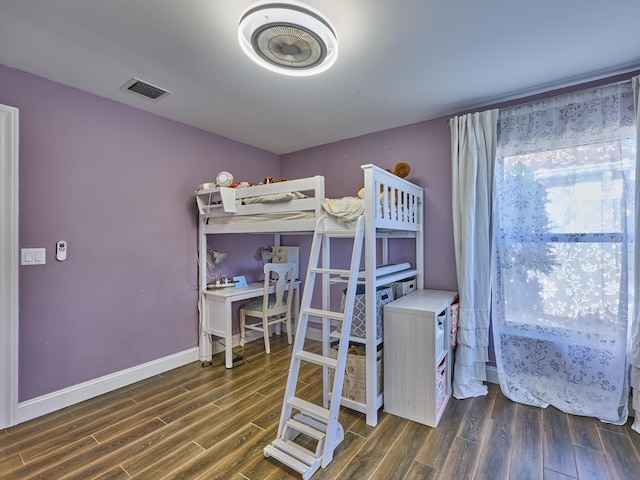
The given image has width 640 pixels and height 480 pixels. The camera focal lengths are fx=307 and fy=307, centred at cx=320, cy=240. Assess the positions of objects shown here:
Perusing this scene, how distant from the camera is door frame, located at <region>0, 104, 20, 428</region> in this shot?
1.98 meters

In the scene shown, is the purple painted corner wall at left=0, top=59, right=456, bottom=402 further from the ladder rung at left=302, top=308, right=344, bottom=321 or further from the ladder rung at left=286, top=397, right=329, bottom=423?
the ladder rung at left=286, top=397, right=329, bottom=423

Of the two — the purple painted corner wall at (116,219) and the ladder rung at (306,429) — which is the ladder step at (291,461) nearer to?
the ladder rung at (306,429)

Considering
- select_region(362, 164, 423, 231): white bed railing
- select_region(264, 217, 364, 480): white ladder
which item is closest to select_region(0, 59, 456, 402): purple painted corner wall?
select_region(362, 164, 423, 231): white bed railing

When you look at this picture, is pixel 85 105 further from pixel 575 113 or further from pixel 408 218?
pixel 575 113

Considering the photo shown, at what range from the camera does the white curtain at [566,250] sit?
2035mm

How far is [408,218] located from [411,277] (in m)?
0.59

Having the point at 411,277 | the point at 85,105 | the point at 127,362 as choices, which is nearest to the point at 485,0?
the point at 411,277

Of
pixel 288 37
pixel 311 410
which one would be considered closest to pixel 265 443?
pixel 311 410

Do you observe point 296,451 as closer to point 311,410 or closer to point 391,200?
point 311,410

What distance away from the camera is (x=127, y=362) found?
8.48 ft

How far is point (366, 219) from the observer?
2.01 m

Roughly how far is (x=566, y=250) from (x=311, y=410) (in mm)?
2077

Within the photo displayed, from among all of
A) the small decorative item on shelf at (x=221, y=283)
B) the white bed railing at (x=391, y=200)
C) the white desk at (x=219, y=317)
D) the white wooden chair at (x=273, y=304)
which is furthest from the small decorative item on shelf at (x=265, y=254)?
the white bed railing at (x=391, y=200)

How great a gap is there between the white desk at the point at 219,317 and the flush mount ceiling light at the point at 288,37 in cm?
206
